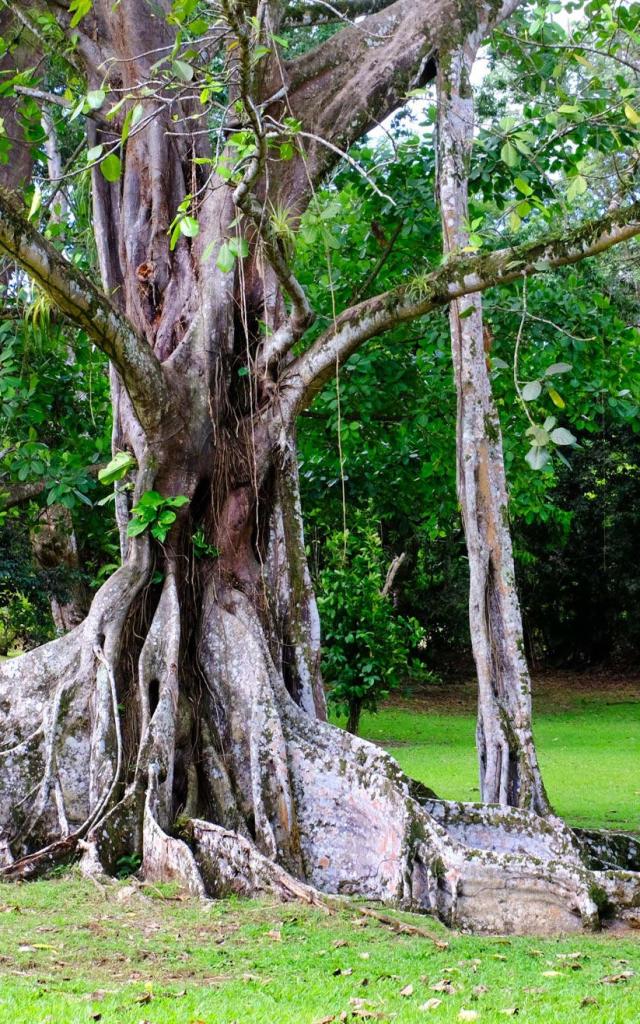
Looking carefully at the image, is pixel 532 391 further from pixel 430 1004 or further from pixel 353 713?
pixel 353 713

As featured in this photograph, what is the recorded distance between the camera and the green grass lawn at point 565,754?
11.5 meters

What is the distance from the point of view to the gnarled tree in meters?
5.91

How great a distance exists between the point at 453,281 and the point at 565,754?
11540 millimetres

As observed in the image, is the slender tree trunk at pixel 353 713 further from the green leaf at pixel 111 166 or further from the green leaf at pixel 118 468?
the green leaf at pixel 111 166

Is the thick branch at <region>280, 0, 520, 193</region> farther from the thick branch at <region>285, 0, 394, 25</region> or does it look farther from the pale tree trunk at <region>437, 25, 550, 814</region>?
the thick branch at <region>285, 0, 394, 25</region>

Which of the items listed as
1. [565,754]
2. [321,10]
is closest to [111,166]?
[321,10]

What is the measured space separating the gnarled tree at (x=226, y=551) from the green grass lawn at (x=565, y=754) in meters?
4.05

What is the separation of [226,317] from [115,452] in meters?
1.26

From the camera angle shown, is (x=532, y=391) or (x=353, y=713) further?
(x=353, y=713)

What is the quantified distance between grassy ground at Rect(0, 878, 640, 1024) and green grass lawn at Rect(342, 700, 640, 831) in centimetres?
506

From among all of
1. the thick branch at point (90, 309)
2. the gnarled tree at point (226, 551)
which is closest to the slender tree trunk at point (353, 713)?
the gnarled tree at point (226, 551)

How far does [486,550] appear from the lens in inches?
299

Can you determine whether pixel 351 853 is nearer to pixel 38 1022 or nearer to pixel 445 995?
pixel 445 995

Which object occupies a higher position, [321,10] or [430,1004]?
[321,10]
